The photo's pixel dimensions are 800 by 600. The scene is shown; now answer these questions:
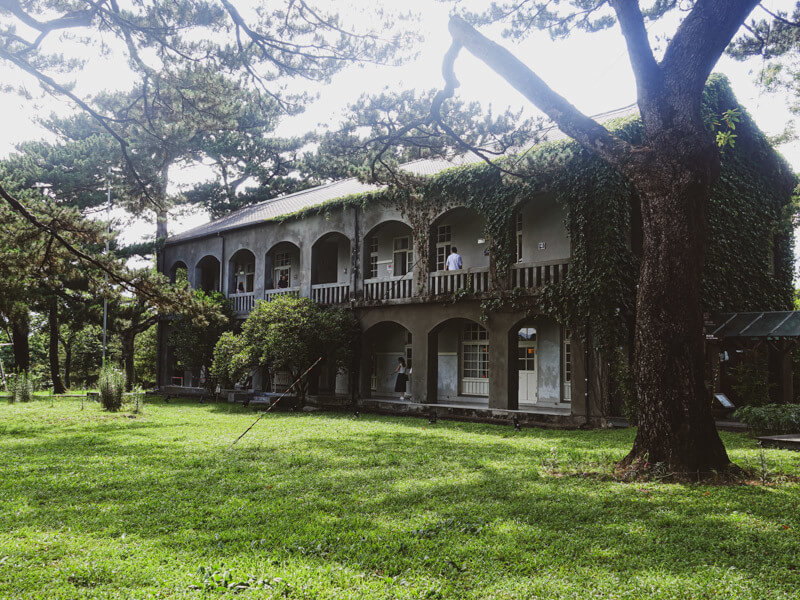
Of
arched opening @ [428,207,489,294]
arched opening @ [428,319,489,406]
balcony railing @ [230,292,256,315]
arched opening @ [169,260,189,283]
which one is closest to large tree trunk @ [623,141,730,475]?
arched opening @ [428,207,489,294]

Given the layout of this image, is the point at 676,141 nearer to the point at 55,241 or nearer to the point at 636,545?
the point at 636,545

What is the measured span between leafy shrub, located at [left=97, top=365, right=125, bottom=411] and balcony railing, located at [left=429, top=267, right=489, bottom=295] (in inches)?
353

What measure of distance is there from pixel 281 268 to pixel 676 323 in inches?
761

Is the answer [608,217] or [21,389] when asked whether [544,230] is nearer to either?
[608,217]

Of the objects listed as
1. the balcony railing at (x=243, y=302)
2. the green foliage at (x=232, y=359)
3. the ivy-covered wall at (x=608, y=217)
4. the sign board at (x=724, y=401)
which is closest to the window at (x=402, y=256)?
the ivy-covered wall at (x=608, y=217)

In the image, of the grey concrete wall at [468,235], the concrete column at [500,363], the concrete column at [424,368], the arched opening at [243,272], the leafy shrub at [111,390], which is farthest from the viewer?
the arched opening at [243,272]

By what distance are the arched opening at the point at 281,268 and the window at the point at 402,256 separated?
4.30 meters

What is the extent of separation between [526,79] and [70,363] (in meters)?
43.5

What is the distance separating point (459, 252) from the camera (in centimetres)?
1934

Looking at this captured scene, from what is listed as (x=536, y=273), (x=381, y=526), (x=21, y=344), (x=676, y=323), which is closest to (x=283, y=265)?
(x=21, y=344)

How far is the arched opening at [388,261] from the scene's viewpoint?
18.4m

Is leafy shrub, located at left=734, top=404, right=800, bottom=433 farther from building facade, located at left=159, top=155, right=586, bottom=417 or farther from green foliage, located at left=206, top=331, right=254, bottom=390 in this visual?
green foliage, located at left=206, top=331, right=254, bottom=390

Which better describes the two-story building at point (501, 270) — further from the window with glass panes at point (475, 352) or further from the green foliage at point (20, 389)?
the green foliage at point (20, 389)

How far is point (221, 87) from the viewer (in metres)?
10.2
